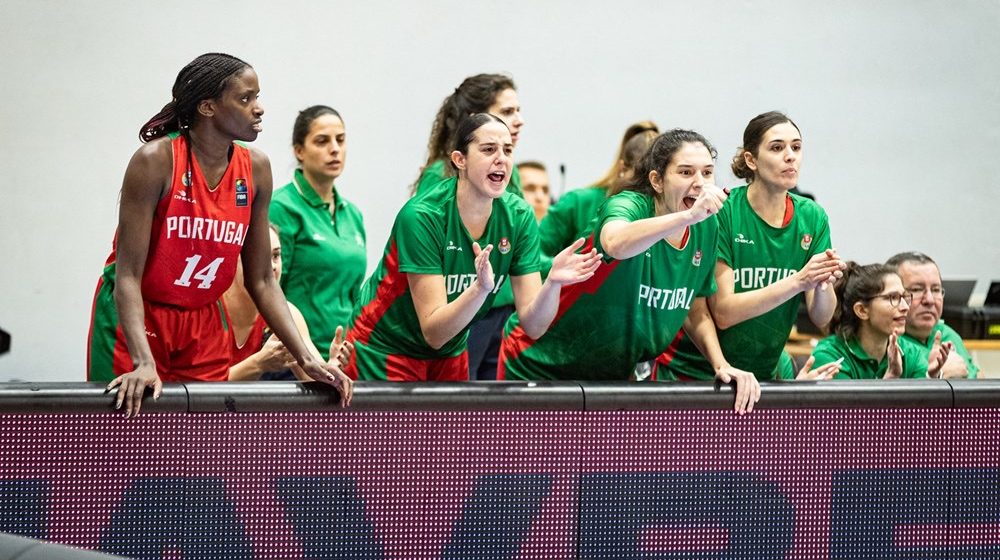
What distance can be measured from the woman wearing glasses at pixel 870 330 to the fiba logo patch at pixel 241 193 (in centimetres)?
202

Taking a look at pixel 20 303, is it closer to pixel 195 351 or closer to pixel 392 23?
pixel 392 23

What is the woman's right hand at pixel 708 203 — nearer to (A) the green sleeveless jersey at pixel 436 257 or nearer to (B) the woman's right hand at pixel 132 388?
(A) the green sleeveless jersey at pixel 436 257

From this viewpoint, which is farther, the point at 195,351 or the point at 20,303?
the point at 20,303

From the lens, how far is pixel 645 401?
2990 millimetres

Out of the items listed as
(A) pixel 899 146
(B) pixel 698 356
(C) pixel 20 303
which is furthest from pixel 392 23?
(B) pixel 698 356

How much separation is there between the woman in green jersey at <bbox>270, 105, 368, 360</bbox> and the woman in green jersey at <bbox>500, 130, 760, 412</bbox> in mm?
1416

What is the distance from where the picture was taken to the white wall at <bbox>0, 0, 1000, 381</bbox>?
6930 mm

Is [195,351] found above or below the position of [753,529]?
above

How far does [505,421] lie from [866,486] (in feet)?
3.03

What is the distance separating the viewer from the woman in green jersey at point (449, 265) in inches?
139

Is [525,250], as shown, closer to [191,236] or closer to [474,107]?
[191,236]

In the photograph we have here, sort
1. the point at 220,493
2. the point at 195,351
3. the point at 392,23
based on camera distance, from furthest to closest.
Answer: the point at 392,23, the point at 195,351, the point at 220,493

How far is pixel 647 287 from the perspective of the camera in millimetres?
3590

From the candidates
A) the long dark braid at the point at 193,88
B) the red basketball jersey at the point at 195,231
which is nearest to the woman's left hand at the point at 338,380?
the red basketball jersey at the point at 195,231
